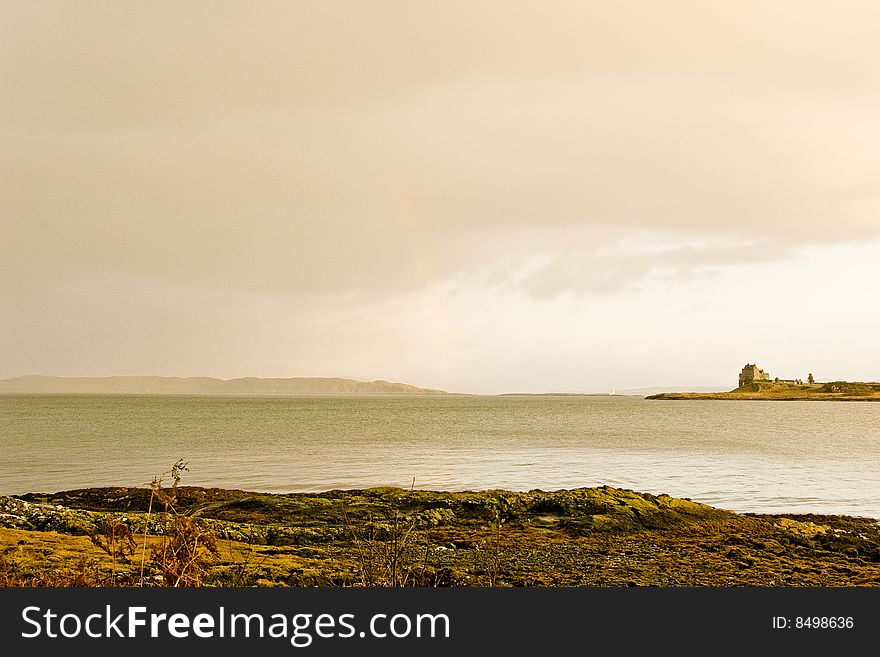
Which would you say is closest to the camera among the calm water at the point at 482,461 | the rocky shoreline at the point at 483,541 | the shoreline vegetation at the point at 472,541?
the shoreline vegetation at the point at 472,541

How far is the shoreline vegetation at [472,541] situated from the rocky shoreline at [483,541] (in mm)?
43

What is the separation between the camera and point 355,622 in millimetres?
4930

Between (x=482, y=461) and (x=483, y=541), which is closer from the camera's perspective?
(x=483, y=541)

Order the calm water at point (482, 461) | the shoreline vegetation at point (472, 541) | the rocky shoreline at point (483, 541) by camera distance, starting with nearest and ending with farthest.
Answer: the shoreline vegetation at point (472, 541) → the rocky shoreline at point (483, 541) → the calm water at point (482, 461)

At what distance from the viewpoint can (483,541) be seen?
53.8ft

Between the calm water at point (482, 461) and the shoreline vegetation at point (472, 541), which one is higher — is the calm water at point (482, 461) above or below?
below

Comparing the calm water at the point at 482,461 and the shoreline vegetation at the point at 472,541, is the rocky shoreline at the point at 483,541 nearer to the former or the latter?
the shoreline vegetation at the point at 472,541

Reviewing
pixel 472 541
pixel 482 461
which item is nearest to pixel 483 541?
pixel 472 541

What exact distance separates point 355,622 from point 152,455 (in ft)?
152

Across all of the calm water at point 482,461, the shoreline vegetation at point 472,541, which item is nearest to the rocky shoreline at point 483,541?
the shoreline vegetation at point 472,541

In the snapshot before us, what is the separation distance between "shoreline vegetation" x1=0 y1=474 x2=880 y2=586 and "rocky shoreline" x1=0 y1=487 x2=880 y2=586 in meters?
0.04

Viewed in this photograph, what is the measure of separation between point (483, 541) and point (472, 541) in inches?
10.0

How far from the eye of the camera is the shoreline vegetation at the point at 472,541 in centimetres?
1140

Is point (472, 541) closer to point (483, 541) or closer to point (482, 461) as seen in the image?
point (483, 541)
